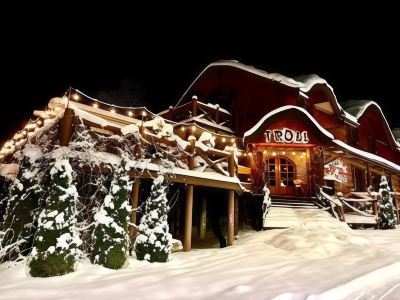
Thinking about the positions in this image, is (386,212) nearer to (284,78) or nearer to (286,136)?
(286,136)

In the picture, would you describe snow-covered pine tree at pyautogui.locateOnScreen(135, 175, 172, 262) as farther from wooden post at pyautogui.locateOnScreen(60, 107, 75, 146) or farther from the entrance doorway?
the entrance doorway

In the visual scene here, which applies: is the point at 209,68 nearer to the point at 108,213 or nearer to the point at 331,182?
the point at 331,182

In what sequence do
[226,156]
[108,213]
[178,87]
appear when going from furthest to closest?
[178,87] < [226,156] < [108,213]

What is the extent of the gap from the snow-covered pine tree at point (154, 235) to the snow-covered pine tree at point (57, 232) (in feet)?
5.21

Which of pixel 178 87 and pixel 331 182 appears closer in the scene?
pixel 331 182

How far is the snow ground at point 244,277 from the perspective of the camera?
18.3 ft

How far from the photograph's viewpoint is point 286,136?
51.3 feet

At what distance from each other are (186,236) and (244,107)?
1083 centimetres

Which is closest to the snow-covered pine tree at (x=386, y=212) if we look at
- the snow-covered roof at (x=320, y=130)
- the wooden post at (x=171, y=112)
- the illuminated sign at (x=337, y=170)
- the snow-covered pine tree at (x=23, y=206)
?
the snow-covered roof at (x=320, y=130)

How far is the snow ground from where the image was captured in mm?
5590

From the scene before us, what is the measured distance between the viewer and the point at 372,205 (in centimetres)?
1576

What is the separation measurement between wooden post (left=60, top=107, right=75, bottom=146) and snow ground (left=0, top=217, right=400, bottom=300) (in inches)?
111

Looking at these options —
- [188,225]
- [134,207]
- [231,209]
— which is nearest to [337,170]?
[231,209]

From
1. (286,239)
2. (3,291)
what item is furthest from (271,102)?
(3,291)
